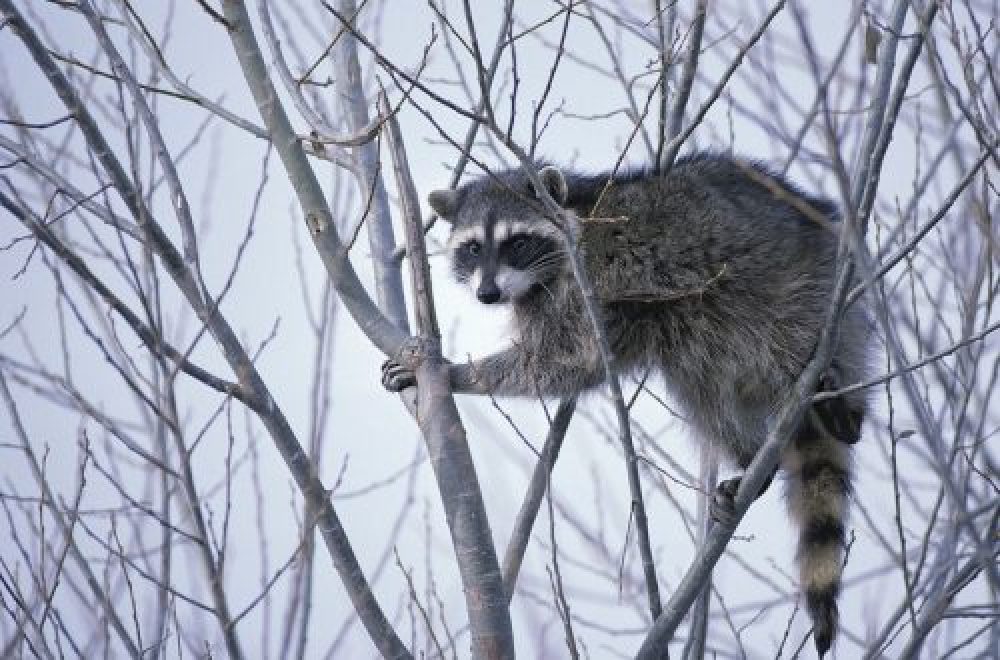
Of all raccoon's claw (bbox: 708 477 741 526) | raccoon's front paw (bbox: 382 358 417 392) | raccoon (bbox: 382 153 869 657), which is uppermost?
raccoon (bbox: 382 153 869 657)

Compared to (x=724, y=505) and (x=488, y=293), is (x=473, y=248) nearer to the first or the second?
(x=488, y=293)

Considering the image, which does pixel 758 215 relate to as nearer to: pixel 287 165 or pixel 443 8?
pixel 443 8

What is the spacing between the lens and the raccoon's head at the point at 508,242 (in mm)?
4941

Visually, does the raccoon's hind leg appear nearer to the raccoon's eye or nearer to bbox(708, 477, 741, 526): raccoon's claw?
bbox(708, 477, 741, 526): raccoon's claw

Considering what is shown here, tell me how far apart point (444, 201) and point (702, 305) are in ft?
4.13

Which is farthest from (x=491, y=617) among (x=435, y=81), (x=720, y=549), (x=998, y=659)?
(x=435, y=81)

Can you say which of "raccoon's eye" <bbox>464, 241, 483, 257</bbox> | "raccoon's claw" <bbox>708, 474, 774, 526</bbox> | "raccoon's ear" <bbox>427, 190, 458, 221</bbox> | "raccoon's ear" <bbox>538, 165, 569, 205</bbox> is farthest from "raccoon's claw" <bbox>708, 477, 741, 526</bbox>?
"raccoon's ear" <bbox>427, 190, 458, 221</bbox>

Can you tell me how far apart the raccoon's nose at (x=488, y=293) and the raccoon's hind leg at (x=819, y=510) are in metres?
1.24

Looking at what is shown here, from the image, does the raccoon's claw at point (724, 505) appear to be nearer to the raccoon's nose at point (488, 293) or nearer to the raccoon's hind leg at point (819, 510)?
the raccoon's hind leg at point (819, 510)

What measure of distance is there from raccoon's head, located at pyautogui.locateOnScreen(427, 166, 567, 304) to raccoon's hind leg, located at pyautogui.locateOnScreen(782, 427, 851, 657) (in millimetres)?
1196

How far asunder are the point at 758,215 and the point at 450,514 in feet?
5.86

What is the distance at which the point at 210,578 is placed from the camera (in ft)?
10.0

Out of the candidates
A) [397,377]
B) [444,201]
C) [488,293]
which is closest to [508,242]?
[488,293]

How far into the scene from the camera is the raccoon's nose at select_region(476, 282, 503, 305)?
192 inches
